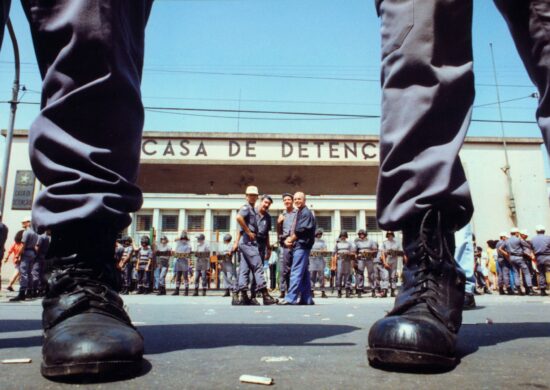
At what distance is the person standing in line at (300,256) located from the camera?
5.02 meters

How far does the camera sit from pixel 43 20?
0.92 m

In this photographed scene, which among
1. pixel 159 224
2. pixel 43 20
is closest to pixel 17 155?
pixel 43 20

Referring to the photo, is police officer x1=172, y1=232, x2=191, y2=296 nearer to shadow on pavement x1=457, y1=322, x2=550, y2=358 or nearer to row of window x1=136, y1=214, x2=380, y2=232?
shadow on pavement x1=457, y1=322, x2=550, y2=358

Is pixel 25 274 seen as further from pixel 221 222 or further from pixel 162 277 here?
pixel 221 222

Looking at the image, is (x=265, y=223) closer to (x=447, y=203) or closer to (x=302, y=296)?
(x=302, y=296)

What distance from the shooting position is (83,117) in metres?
0.91

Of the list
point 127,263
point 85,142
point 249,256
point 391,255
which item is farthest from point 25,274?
point 85,142

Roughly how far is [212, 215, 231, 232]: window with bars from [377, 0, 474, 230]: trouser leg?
34.0m

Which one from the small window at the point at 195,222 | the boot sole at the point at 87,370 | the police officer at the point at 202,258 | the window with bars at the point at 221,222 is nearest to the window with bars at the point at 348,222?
the window with bars at the point at 221,222

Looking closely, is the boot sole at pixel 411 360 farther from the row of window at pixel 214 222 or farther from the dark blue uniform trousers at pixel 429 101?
the row of window at pixel 214 222

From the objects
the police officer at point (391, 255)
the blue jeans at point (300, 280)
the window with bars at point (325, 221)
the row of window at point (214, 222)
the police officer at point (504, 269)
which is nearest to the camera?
the blue jeans at point (300, 280)

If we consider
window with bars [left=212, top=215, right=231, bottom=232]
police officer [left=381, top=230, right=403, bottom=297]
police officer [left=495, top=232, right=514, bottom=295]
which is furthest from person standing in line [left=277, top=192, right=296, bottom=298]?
window with bars [left=212, top=215, right=231, bottom=232]

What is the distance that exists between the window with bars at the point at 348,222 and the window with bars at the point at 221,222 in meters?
9.07

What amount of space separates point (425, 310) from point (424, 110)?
44 centimetres
